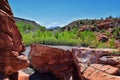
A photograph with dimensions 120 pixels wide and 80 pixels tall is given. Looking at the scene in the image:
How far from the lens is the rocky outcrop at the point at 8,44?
6.69 meters

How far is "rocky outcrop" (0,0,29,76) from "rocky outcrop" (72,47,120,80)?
125 inches

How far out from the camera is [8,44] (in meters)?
6.79

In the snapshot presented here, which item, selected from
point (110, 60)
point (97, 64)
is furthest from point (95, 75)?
point (110, 60)

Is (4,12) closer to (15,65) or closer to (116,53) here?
(15,65)

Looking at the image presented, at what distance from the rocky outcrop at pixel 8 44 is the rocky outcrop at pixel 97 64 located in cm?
318

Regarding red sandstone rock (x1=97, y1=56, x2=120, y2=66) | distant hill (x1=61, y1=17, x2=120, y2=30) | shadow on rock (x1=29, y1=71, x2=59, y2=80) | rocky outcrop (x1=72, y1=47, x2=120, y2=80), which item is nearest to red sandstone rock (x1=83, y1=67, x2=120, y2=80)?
rocky outcrop (x1=72, y1=47, x2=120, y2=80)

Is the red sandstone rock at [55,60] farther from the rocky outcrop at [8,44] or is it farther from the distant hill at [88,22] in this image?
the distant hill at [88,22]

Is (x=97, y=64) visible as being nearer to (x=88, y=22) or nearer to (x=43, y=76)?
(x=43, y=76)

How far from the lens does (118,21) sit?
120 feet

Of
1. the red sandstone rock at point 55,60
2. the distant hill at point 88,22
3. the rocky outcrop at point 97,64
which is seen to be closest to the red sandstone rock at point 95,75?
the rocky outcrop at point 97,64

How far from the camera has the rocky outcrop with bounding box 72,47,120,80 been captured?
373 inches

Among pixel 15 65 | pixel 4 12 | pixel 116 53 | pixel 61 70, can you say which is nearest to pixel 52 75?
pixel 61 70

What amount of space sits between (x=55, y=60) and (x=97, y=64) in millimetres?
2821

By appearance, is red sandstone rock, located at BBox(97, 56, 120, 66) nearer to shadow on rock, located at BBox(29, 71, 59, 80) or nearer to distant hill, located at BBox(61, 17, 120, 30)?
shadow on rock, located at BBox(29, 71, 59, 80)
